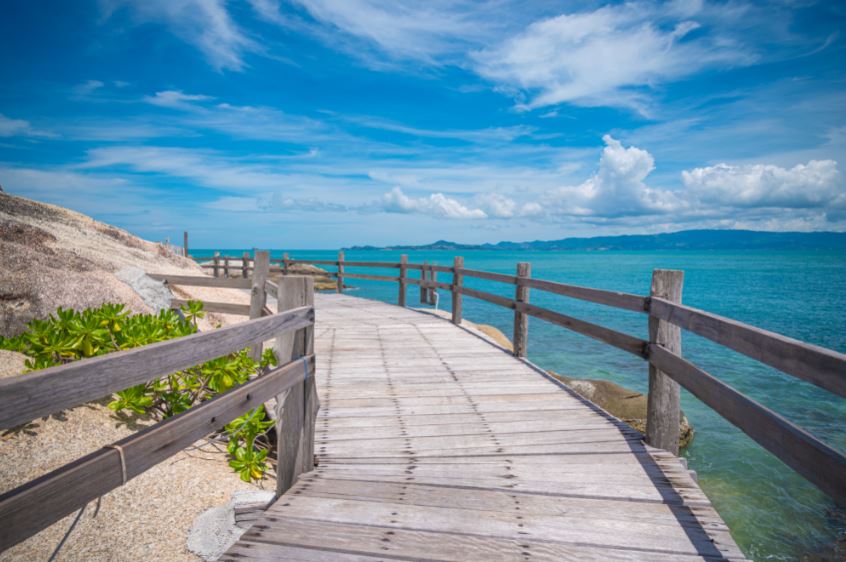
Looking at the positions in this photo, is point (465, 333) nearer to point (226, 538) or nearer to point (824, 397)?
point (226, 538)

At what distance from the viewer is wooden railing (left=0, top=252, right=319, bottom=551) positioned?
4.14 feet

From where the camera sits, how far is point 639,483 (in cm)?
311

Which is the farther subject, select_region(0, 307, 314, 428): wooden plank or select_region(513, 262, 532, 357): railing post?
select_region(513, 262, 532, 357): railing post

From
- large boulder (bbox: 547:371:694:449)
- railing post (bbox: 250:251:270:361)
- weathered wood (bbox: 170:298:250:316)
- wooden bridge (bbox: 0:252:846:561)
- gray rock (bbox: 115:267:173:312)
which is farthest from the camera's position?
large boulder (bbox: 547:371:694:449)

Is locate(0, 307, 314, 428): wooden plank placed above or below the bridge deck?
above

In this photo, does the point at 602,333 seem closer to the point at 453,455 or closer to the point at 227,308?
the point at 453,455

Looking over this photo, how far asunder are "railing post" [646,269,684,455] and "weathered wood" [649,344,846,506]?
0.42m

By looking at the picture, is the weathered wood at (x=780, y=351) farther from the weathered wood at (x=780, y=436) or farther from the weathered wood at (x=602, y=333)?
the weathered wood at (x=602, y=333)

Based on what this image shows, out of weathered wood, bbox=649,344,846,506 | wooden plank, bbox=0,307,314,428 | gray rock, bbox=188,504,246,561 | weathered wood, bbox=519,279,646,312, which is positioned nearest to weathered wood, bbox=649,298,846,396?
weathered wood, bbox=649,344,846,506

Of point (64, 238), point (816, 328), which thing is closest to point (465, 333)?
point (64, 238)

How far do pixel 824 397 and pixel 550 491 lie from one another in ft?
44.5

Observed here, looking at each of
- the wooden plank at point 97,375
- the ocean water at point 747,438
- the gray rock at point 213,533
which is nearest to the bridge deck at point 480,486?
the gray rock at point 213,533

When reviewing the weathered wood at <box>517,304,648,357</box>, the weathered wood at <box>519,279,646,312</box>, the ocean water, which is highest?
the weathered wood at <box>519,279,646,312</box>

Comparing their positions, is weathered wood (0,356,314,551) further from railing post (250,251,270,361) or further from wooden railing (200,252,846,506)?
railing post (250,251,270,361)
